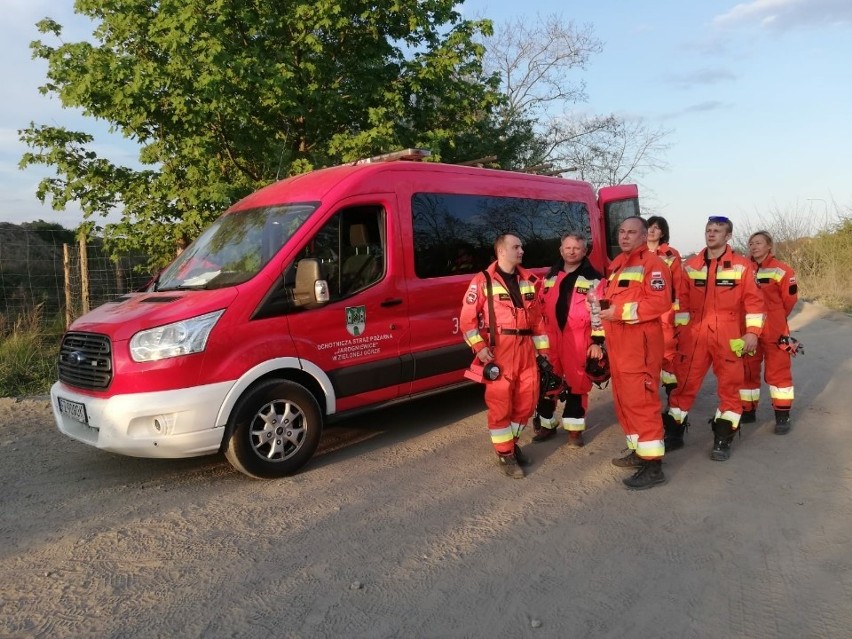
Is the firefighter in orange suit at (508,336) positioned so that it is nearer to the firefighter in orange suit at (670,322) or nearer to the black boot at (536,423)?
the black boot at (536,423)

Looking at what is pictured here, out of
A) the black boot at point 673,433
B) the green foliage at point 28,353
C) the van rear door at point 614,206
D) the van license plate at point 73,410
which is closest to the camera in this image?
the van license plate at point 73,410

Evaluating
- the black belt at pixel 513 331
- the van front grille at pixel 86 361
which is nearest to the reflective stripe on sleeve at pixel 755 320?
the black belt at pixel 513 331

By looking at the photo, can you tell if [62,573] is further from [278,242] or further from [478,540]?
[278,242]

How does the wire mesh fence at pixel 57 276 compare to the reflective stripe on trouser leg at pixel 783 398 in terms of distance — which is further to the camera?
the wire mesh fence at pixel 57 276

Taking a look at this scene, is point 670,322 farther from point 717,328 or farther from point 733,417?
point 733,417

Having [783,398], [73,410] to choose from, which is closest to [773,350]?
[783,398]

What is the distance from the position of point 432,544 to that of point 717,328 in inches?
117

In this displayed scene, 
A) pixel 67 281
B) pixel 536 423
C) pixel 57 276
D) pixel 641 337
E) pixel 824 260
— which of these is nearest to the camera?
pixel 641 337

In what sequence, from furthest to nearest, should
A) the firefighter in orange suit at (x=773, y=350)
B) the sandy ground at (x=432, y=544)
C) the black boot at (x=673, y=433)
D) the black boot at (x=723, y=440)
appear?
the firefighter in orange suit at (x=773, y=350) < the black boot at (x=673, y=433) < the black boot at (x=723, y=440) < the sandy ground at (x=432, y=544)

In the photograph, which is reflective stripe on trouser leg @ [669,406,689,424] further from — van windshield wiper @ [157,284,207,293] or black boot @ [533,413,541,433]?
van windshield wiper @ [157,284,207,293]

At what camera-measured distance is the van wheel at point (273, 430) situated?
4.48 metres

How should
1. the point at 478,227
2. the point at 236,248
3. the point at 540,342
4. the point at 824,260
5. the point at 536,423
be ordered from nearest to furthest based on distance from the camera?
the point at 540,342, the point at 236,248, the point at 536,423, the point at 478,227, the point at 824,260

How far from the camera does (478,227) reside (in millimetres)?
6207

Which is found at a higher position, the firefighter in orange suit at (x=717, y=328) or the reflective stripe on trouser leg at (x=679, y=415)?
the firefighter in orange suit at (x=717, y=328)
